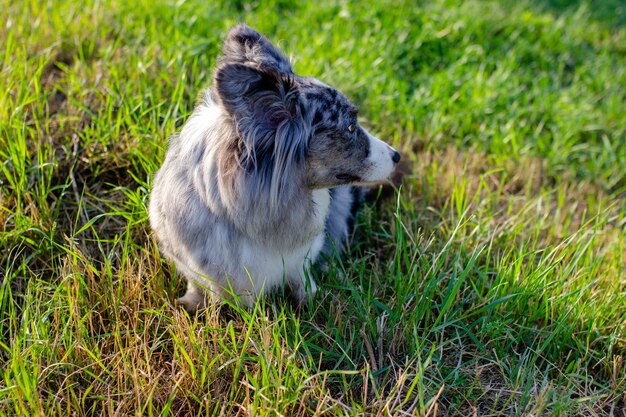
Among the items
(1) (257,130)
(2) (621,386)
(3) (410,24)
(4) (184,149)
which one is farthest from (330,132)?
(3) (410,24)

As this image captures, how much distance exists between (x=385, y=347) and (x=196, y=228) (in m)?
0.89

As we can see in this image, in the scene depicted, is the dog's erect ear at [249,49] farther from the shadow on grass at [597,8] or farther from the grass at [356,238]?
the shadow on grass at [597,8]

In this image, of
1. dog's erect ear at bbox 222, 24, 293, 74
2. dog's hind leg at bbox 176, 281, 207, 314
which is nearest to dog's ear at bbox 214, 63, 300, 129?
dog's erect ear at bbox 222, 24, 293, 74

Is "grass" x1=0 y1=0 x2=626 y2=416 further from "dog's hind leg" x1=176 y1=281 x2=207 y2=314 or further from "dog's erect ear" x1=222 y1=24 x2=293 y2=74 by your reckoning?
"dog's erect ear" x1=222 y1=24 x2=293 y2=74

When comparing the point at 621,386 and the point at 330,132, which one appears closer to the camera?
the point at 330,132

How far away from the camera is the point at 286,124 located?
2074mm

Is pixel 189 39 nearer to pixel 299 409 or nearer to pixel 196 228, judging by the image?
pixel 196 228

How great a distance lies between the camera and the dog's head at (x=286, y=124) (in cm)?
192

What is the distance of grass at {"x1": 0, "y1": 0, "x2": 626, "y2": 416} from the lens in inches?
86.6

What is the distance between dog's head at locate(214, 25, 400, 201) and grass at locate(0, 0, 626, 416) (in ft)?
1.43

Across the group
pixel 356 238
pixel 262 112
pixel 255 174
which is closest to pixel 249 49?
pixel 262 112

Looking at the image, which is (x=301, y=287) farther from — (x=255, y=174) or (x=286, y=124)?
(x=286, y=124)

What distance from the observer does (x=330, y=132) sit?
7.38 ft

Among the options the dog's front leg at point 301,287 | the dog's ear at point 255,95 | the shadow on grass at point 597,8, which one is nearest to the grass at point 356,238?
the dog's front leg at point 301,287
